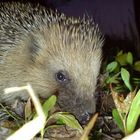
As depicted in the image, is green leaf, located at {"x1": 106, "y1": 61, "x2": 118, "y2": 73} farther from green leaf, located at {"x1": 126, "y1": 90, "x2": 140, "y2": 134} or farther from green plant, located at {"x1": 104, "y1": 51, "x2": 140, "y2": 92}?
green leaf, located at {"x1": 126, "y1": 90, "x2": 140, "y2": 134}

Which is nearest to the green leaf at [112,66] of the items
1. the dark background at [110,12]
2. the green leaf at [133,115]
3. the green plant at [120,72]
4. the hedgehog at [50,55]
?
the green plant at [120,72]

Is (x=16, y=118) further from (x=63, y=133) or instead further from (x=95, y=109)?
(x=95, y=109)

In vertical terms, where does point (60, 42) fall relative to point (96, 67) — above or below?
above

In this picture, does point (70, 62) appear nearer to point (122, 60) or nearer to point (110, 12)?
point (122, 60)

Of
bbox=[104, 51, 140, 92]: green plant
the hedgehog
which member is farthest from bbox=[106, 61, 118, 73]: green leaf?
the hedgehog

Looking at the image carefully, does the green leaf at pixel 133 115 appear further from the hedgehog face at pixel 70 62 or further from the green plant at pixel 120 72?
the hedgehog face at pixel 70 62

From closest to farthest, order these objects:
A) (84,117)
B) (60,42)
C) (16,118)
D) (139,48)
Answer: (16,118) → (84,117) → (60,42) → (139,48)

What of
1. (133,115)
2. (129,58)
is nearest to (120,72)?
(129,58)

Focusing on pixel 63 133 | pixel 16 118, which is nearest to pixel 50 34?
pixel 16 118

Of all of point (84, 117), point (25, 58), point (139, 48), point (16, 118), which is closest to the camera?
point (16, 118)
